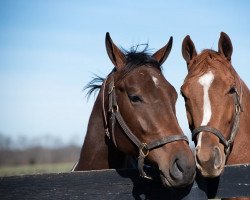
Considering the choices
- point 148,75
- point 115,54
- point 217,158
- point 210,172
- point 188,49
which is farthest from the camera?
point 188,49

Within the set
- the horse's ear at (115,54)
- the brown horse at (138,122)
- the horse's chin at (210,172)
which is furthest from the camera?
the horse's ear at (115,54)

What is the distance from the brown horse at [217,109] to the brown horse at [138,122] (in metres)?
0.44

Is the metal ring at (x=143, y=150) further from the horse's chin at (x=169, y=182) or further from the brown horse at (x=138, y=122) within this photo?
the horse's chin at (x=169, y=182)

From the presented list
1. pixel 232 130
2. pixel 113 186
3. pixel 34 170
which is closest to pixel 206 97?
pixel 232 130

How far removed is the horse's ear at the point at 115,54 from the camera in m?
4.36

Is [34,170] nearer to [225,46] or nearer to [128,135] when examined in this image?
[225,46]

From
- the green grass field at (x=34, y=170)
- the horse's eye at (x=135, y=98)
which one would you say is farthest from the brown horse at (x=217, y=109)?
the green grass field at (x=34, y=170)

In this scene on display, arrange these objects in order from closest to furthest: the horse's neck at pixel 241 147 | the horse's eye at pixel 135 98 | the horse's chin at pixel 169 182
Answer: the horse's chin at pixel 169 182
the horse's eye at pixel 135 98
the horse's neck at pixel 241 147

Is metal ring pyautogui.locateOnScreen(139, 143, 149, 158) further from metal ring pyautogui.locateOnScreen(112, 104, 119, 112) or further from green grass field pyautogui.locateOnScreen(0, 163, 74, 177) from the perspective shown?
green grass field pyautogui.locateOnScreen(0, 163, 74, 177)

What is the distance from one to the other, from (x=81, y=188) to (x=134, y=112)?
102cm

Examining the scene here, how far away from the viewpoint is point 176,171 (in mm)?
3350

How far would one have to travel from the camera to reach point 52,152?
72.0 metres

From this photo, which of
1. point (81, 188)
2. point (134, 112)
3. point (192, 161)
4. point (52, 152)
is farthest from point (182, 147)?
point (52, 152)

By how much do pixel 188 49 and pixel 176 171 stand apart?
7.84 feet
